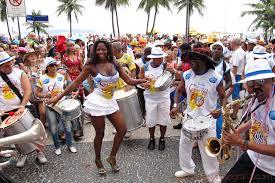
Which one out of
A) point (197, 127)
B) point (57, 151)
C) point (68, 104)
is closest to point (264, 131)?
point (197, 127)

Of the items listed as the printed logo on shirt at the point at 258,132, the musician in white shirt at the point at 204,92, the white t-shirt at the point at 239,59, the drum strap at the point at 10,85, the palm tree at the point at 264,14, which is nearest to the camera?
the printed logo on shirt at the point at 258,132

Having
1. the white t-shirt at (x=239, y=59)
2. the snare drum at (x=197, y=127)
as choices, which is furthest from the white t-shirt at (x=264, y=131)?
the white t-shirt at (x=239, y=59)

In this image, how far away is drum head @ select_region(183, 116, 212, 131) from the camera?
12.7ft

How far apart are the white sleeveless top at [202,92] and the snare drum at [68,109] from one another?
2020 mm

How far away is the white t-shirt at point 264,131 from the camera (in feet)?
8.38

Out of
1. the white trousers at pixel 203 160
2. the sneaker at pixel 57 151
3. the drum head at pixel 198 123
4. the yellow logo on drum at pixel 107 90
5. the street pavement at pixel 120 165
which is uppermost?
the yellow logo on drum at pixel 107 90

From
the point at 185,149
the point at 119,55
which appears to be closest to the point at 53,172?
the point at 185,149

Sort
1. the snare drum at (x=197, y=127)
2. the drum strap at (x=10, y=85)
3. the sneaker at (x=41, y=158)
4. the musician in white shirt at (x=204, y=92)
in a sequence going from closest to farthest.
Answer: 1. the snare drum at (x=197, y=127)
2. the musician in white shirt at (x=204, y=92)
3. the drum strap at (x=10, y=85)
4. the sneaker at (x=41, y=158)

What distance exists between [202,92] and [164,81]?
1.16 metres

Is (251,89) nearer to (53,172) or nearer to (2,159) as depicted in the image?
(53,172)

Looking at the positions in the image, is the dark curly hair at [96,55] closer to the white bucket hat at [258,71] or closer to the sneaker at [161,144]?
the sneaker at [161,144]

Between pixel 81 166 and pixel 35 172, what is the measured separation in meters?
0.69

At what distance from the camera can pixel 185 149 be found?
4.27 meters

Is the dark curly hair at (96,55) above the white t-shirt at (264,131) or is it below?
above
